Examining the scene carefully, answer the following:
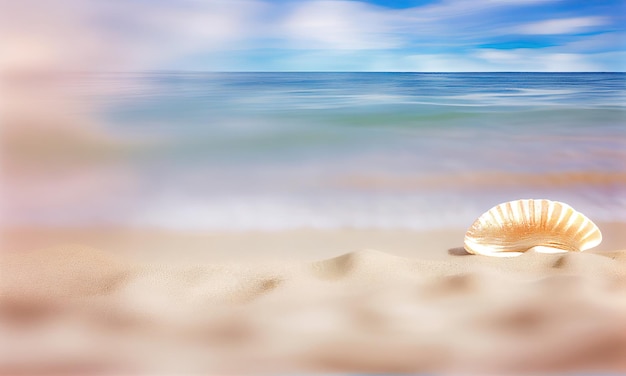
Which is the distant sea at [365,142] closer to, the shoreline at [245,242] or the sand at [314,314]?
the shoreline at [245,242]

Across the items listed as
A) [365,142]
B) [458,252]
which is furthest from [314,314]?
[365,142]

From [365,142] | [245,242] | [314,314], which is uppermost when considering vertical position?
[365,142]

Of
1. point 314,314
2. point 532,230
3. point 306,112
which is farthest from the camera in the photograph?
point 306,112

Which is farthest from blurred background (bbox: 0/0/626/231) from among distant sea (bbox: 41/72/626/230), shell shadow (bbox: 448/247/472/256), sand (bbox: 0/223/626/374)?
sand (bbox: 0/223/626/374)

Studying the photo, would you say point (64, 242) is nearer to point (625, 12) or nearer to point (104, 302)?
point (104, 302)

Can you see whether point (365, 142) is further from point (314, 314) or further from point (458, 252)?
point (314, 314)

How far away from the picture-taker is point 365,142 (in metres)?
1.91

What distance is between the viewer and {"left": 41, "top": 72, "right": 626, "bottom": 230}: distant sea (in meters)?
1.70

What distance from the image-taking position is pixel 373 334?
109cm

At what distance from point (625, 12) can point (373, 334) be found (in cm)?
127

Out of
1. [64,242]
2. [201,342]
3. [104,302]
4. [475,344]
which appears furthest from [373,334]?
[64,242]

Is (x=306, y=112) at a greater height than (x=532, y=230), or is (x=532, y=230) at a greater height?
(x=306, y=112)

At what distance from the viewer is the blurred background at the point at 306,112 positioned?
166cm

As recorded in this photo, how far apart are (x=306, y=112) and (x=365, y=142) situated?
0.64 feet
